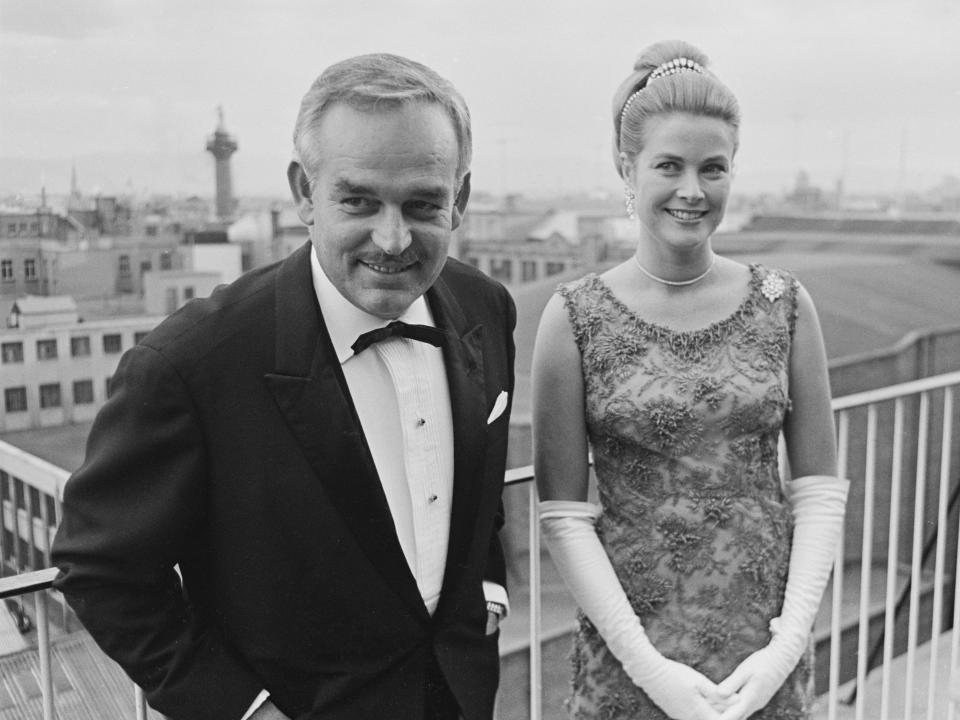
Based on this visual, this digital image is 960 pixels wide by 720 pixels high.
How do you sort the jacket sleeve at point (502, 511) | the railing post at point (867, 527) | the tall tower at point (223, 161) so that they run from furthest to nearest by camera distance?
the tall tower at point (223, 161) → the railing post at point (867, 527) → the jacket sleeve at point (502, 511)

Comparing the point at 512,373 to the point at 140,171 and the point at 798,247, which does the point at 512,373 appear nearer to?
the point at 140,171

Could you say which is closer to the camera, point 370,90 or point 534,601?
point 370,90

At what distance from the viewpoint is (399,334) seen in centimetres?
81

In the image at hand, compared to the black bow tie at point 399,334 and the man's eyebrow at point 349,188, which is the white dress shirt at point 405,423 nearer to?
the black bow tie at point 399,334

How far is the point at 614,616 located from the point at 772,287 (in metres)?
0.45

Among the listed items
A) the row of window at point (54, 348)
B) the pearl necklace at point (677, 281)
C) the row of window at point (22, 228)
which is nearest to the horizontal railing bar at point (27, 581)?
the pearl necklace at point (677, 281)

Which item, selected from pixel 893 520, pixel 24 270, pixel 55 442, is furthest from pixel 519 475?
pixel 24 270

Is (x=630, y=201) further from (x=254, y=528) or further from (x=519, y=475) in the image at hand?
(x=254, y=528)

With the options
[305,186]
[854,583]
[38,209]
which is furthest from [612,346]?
[854,583]

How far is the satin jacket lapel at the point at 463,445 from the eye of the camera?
847mm

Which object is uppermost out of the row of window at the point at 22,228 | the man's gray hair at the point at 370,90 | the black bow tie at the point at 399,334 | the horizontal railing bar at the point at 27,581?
the man's gray hair at the point at 370,90

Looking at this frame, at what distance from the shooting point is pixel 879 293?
5.44 m

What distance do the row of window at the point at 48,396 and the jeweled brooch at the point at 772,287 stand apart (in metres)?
1.85

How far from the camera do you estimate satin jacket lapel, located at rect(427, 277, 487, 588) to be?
0.85 m
